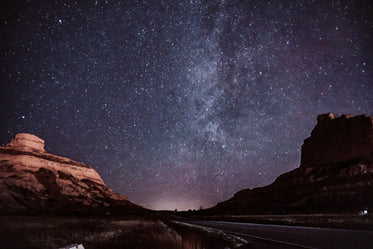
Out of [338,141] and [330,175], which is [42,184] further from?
[338,141]

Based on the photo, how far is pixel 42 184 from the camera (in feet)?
237

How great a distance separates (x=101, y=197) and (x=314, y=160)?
100900 mm

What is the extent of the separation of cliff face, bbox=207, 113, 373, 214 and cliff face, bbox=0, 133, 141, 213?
6082cm

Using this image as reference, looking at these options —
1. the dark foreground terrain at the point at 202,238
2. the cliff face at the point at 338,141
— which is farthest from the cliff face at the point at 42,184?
the cliff face at the point at 338,141

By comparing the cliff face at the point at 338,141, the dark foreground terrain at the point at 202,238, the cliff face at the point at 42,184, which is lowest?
the dark foreground terrain at the point at 202,238

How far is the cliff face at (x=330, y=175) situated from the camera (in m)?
76.9

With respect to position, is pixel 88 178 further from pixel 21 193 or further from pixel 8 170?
pixel 21 193

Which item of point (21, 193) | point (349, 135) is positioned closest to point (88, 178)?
point (21, 193)

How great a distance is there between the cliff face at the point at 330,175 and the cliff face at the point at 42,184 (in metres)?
60.8

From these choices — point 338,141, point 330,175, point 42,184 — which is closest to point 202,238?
point 42,184

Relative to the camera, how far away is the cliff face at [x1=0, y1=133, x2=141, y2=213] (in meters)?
58.7

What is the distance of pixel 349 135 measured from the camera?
109 m

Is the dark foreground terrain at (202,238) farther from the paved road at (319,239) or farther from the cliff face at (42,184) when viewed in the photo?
the cliff face at (42,184)

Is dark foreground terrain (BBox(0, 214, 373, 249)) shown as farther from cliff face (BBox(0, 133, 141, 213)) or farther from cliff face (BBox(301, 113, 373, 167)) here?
cliff face (BBox(301, 113, 373, 167))
